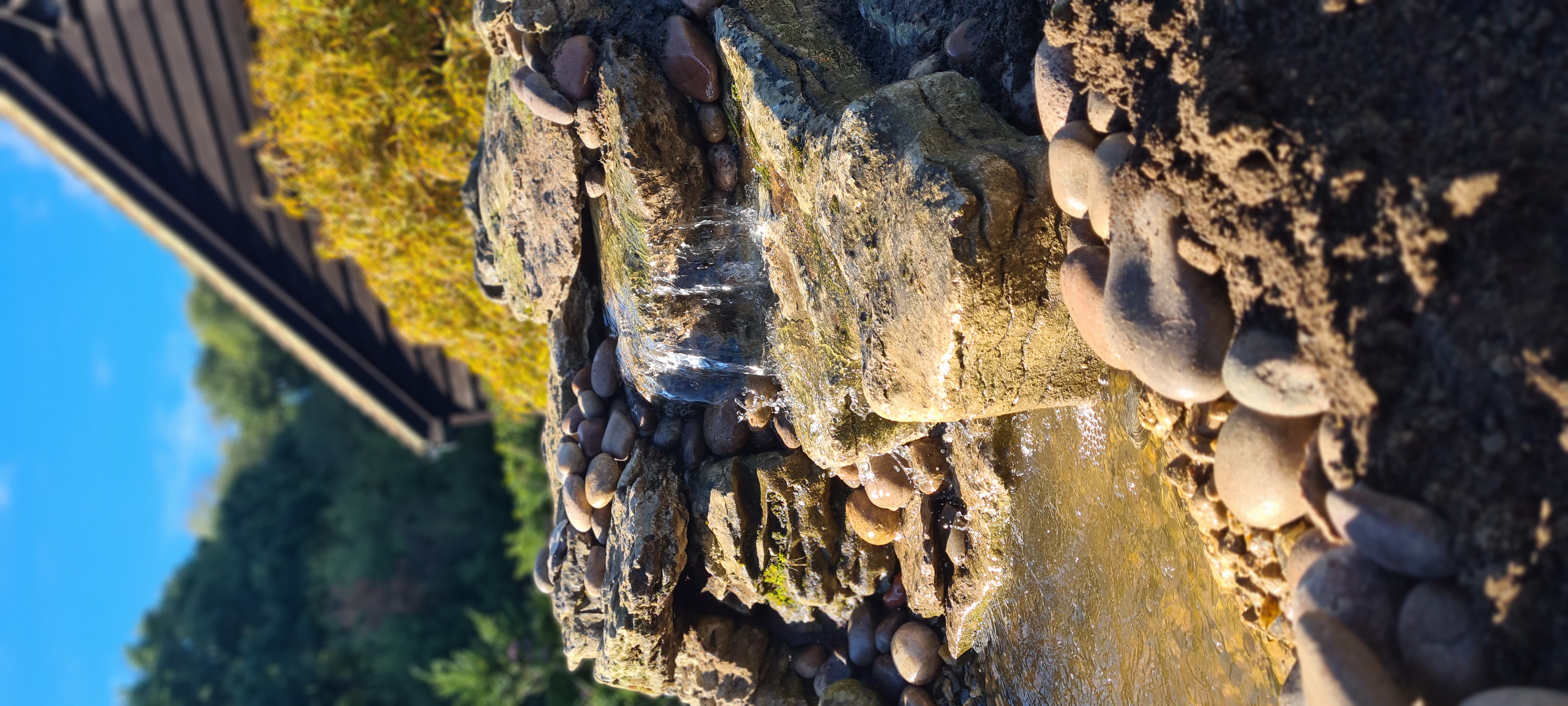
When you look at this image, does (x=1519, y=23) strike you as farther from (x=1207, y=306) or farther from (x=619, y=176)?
(x=619, y=176)

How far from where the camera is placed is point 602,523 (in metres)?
3.44

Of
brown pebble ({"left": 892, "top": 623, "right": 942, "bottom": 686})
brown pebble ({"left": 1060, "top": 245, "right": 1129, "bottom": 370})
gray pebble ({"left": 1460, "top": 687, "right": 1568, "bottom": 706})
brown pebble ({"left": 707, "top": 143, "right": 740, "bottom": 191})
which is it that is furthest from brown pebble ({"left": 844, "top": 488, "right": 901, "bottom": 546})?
gray pebble ({"left": 1460, "top": 687, "right": 1568, "bottom": 706})

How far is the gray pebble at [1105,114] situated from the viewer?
189 cm

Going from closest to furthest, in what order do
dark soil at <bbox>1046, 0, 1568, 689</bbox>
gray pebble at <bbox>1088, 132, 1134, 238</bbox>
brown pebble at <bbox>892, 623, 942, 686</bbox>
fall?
dark soil at <bbox>1046, 0, 1568, 689</bbox> < gray pebble at <bbox>1088, 132, 1134, 238</bbox> < brown pebble at <bbox>892, 623, 942, 686</bbox>

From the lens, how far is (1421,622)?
1.34m

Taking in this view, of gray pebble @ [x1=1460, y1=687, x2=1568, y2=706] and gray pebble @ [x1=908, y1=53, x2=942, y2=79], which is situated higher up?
gray pebble @ [x1=908, y1=53, x2=942, y2=79]

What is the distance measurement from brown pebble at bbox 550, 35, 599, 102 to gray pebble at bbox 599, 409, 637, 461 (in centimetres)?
111

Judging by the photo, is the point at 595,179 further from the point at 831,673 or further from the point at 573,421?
the point at 831,673

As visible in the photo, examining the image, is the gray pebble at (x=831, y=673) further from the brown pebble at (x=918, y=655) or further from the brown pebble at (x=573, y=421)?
the brown pebble at (x=573, y=421)

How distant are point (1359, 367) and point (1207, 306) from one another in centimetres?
29

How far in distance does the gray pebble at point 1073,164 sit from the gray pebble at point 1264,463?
0.55 m

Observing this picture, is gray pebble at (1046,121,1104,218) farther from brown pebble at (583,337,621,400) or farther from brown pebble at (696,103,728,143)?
brown pebble at (583,337,621,400)

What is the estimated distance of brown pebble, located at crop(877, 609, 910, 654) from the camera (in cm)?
314

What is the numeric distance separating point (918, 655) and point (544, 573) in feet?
5.61
